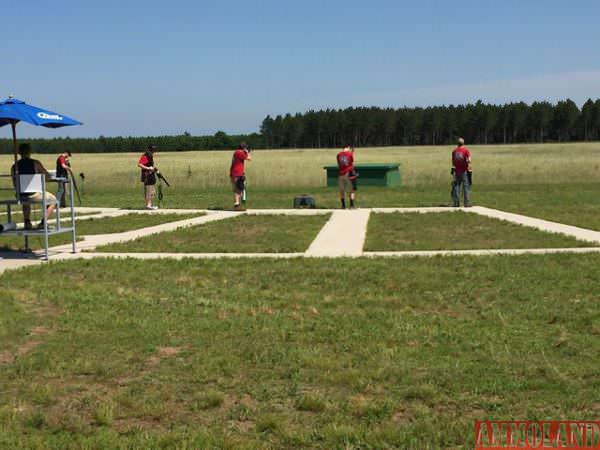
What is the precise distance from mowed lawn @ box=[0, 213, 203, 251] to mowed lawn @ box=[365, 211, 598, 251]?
4.90 m

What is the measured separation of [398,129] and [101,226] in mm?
143542

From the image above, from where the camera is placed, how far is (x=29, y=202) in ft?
36.1

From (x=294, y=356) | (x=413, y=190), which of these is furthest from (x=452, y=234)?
(x=413, y=190)

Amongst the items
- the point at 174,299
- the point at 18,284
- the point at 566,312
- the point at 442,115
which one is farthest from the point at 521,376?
the point at 442,115

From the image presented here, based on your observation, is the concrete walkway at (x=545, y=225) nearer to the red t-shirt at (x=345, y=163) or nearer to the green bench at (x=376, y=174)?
the red t-shirt at (x=345, y=163)

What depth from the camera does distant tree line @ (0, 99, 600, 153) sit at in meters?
137

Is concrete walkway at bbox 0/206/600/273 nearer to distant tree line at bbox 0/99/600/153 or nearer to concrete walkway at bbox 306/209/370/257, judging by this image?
concrete walkway at bbox 306/209/370/257

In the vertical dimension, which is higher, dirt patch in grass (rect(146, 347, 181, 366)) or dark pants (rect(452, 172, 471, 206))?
dark pants (rect(452, 172, 471, 206))

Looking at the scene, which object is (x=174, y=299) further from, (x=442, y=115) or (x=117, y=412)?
(x=442, y=115)

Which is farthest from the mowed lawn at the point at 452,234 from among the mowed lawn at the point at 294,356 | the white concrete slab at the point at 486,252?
the mowed lawn at the point at 294,356

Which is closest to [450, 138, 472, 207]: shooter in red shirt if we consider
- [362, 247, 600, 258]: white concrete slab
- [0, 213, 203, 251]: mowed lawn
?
[0, 213, 203, 251]: mowed lawn

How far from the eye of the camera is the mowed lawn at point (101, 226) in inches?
509
